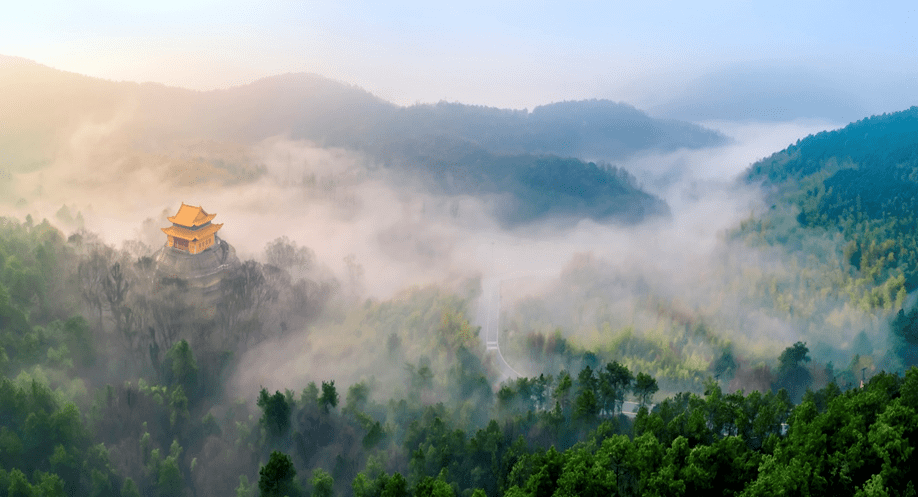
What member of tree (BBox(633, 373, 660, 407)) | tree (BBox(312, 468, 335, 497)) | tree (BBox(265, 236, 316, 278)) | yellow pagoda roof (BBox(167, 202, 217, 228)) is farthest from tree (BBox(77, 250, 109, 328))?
tree (BBox(633, 373, 660, 407))

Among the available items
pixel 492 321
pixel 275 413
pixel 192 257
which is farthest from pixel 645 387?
pixel 192 257

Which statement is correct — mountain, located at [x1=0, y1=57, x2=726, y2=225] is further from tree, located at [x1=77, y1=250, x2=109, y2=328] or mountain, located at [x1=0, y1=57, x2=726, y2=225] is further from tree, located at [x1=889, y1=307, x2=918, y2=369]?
tree, located at [x1=889, y1=307, x2=918, y2=369]

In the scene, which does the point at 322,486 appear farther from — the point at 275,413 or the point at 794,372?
the point at 794,372

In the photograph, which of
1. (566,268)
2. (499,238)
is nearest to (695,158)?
(499,238)

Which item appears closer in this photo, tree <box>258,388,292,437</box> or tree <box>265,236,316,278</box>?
tree <box>258,388,292,437</box>

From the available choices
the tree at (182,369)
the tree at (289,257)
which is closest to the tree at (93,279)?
the tree at (182,369)

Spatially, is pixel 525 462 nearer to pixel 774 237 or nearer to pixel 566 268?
pixel 566 268

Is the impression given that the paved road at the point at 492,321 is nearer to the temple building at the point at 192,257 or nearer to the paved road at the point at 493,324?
the paved road at the point at 493,324
